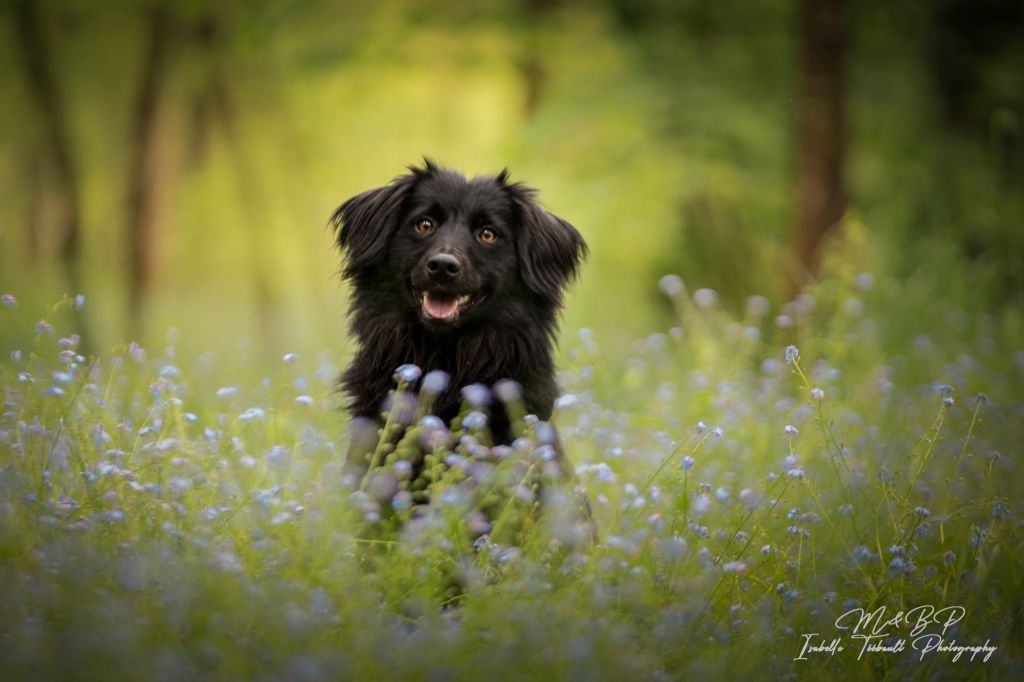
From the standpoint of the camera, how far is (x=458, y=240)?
3.98m

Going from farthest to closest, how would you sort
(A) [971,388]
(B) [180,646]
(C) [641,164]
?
(C) [641,164]
(A) [971,388]
(B) [180,646]

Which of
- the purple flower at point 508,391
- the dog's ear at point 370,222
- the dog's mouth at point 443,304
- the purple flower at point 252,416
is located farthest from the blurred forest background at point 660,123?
the purple flower at point 252,416

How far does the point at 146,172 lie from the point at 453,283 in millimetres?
10229

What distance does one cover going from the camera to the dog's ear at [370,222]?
411cm

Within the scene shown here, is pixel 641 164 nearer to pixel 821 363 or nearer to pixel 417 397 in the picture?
pixel 821 363

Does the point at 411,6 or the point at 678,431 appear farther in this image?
the point at 411,6

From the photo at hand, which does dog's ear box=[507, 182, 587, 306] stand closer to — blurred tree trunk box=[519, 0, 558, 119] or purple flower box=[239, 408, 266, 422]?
purple flower box=[239, 408, 266, 422]

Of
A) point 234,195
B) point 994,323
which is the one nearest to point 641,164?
point 994,323

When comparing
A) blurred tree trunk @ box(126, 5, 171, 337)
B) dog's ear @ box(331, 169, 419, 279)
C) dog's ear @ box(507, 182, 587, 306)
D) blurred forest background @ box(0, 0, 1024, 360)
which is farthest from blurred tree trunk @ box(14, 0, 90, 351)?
dog's ear @ box(507, 182, 587, 306)

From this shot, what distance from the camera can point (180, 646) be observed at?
2.39m

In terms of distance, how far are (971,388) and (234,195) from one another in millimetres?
12497
